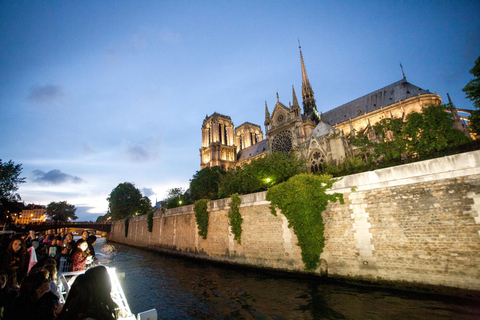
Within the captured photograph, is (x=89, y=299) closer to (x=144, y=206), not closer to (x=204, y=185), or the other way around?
(x=204, y=185)

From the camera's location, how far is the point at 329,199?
9.86m

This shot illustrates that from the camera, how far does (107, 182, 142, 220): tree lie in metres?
46.4

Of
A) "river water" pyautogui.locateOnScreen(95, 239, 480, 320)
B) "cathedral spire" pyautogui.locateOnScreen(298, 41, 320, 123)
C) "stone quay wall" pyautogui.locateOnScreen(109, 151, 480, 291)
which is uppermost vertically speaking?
"cathedral spire" pyautogui.locateOnScreen(298, 41, 320, 123)

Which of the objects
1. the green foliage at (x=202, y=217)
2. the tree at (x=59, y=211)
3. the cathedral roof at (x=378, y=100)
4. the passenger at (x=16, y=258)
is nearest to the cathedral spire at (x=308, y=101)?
the cathedral roof at (x=378, y=100)

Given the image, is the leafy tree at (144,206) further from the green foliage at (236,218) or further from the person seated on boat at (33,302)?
the person seated on boat at (33,302)

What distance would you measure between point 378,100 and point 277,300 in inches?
1537

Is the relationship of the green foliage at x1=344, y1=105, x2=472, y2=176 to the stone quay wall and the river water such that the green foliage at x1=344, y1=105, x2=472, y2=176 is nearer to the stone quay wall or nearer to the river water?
the stone quay wall

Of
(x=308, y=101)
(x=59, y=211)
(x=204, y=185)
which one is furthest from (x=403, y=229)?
(x=59, y=211)

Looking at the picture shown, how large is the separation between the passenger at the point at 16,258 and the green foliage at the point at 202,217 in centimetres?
1210

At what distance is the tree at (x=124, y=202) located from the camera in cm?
4638

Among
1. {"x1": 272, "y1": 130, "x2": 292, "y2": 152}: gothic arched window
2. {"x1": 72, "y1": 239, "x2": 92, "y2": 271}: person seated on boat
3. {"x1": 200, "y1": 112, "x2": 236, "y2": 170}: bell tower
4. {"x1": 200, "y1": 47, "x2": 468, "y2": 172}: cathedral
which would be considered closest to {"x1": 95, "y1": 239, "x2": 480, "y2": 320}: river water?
{"x1": 72, "y1": 239, "x2": 92, "y2": 271}: person seated on boat

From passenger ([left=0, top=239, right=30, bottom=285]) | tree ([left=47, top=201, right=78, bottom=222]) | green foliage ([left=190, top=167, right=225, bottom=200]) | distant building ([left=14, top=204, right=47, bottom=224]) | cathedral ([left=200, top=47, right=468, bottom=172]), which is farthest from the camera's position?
distant building ([left=14, top=204, right=47, bottom=224])

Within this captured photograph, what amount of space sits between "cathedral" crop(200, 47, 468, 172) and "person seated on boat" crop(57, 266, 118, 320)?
22.6 m

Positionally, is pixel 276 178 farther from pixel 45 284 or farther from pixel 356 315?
pixel 45 284
